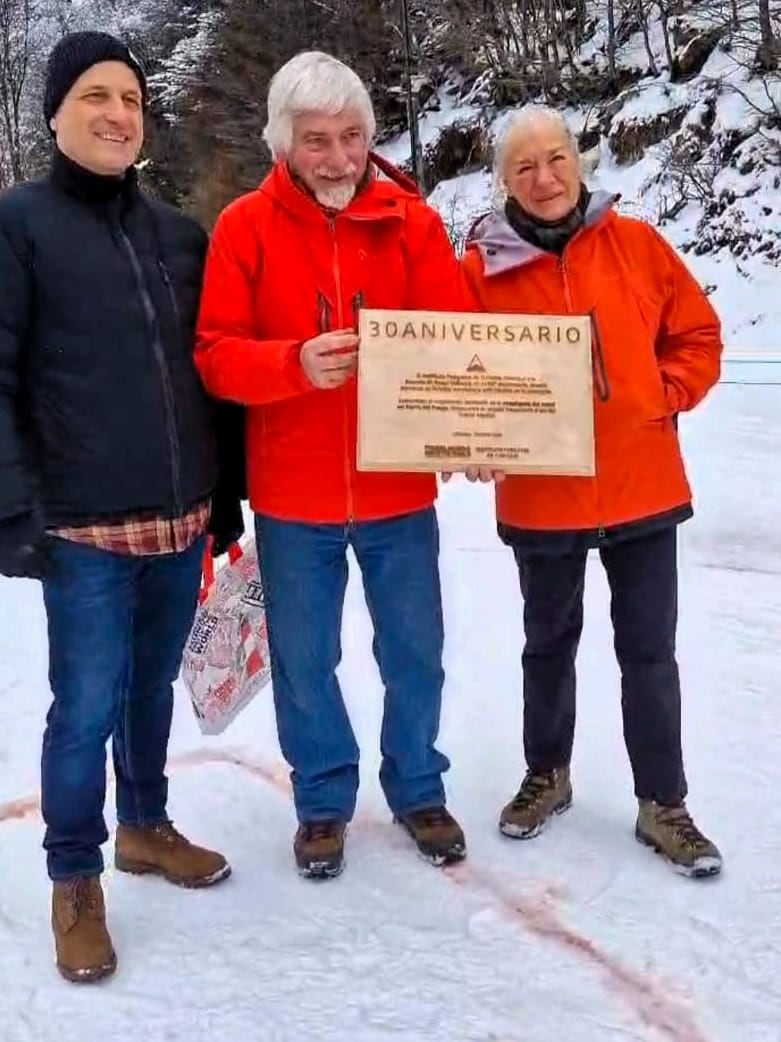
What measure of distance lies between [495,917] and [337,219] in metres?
1.46

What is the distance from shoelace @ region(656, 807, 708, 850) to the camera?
2451 mm

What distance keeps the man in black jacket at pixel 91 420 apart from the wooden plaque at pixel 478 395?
37 cm

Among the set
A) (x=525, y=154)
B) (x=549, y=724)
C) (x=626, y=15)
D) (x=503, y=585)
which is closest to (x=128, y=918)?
(x=549, y=724)

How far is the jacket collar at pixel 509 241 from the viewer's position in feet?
7.72

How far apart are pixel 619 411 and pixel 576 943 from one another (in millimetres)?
1074

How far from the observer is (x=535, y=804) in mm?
2654

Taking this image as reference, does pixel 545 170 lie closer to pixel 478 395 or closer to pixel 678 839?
pixel 478 395

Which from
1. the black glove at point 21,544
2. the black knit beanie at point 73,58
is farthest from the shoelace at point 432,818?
the black knit beanie at point 73,58

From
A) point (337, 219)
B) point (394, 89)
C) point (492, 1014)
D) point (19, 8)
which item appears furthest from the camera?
point (19, 8)

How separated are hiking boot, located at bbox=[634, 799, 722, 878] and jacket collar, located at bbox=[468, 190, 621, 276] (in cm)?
124

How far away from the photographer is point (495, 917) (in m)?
2.30

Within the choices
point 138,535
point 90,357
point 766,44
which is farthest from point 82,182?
point 766,44

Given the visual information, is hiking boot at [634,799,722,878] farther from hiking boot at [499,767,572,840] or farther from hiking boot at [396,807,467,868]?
hiking boot at [396,807,467,868]

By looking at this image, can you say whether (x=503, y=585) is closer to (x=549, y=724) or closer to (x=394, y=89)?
(x=549, y=724)
